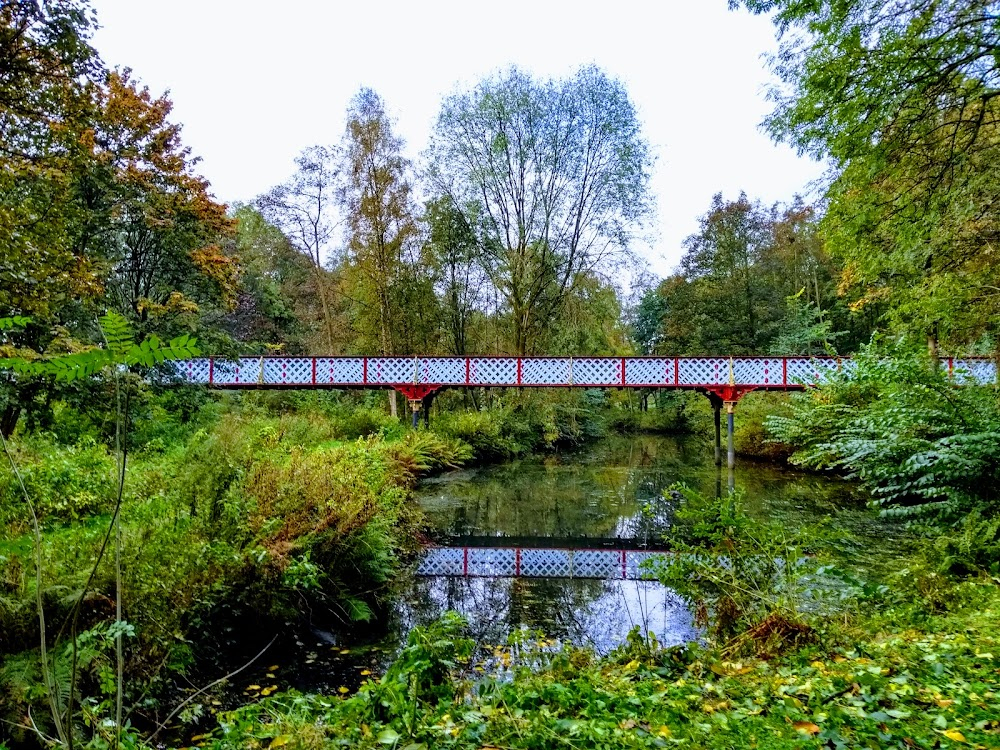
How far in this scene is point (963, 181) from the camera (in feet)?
15.9

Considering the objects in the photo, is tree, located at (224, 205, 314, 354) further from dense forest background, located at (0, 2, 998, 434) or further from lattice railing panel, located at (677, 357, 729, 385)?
lattice railing panel, located at (677, 357, 729, 385)

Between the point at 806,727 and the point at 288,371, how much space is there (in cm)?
1482

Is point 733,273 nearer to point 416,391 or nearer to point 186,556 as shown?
point 416,391

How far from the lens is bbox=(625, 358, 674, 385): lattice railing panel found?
14883mm

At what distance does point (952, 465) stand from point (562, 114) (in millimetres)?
15906

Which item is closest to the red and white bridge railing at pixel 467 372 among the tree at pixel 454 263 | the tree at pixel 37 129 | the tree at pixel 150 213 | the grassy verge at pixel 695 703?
the tree at pixel 150 213

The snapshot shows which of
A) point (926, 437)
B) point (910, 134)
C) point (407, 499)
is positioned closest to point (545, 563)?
point (407, 499)

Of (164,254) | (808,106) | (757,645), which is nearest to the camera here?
(757,645)

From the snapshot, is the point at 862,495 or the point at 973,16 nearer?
the point at 973,16

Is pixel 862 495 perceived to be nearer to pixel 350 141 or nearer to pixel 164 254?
pixel 164 254

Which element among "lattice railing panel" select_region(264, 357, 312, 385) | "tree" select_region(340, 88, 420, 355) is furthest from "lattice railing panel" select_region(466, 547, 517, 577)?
"tree" select_region(340, 88, 420, 355)

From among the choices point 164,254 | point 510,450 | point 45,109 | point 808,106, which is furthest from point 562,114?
point 45,109

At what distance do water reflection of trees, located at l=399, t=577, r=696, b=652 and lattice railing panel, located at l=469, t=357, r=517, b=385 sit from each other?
9.13m

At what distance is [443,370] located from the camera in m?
15.3
